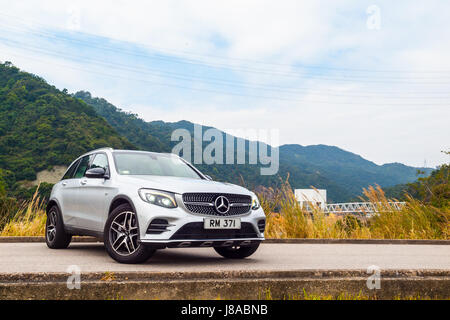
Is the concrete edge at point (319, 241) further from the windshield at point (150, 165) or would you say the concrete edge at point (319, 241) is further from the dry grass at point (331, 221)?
the windshield at point (150, 165)

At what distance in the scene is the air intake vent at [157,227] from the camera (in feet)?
20.0

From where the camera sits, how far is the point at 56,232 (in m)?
8.77

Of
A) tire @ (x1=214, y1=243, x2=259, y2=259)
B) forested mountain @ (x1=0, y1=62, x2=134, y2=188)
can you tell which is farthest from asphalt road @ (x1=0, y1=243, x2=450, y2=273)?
forested mountain @ (x1=0, y1=62, x2=134, y2=188)

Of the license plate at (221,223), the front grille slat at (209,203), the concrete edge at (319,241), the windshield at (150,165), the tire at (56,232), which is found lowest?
the concrete edge at (319,241)

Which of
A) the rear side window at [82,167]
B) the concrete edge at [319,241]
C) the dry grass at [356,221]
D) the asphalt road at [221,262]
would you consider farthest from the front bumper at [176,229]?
the dry grass at [356,221]

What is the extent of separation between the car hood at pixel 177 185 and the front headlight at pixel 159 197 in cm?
7

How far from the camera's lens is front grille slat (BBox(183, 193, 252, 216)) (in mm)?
6391

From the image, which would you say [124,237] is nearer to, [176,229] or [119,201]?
[119,201]

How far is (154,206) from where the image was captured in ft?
20.3

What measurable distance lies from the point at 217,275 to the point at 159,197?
5.48ft

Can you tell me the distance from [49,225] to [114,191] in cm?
298

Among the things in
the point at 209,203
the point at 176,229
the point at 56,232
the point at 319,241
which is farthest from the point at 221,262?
the point at 319,241

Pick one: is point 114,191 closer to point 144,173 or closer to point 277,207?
point 144,173
